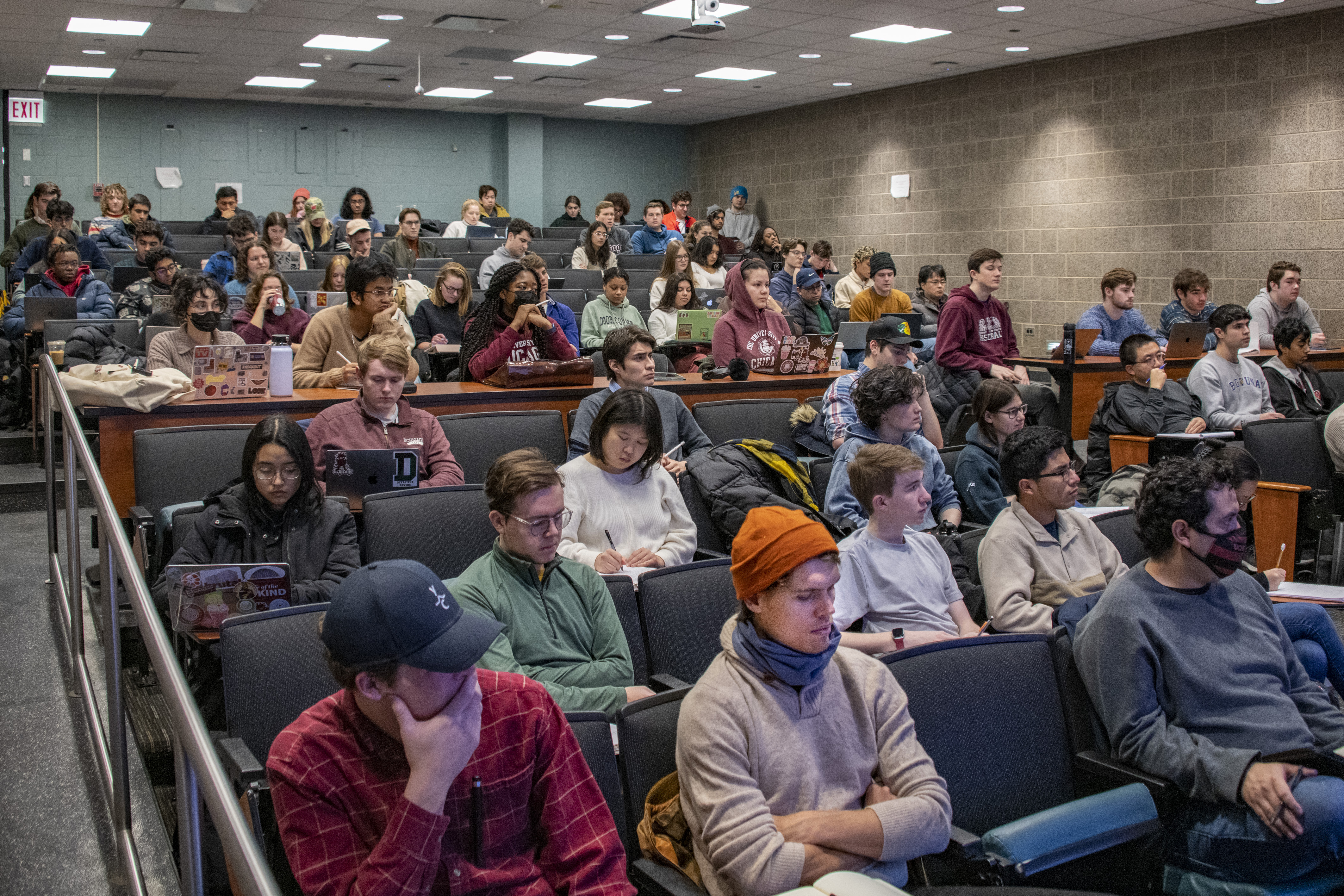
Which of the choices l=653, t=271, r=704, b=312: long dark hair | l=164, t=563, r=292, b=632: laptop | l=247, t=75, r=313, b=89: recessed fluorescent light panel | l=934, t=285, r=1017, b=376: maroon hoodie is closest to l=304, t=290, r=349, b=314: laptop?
l=653, t=271, r=704, b=312: long dark hair

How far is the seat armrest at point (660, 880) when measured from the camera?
1.63m

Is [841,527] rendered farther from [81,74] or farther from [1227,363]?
[81,74]

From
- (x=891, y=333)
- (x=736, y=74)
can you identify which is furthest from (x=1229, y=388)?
(x=736, y=74)

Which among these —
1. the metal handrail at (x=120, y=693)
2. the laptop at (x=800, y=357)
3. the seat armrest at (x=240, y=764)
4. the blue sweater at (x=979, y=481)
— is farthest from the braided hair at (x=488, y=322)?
the seat armrest at (x=240, y=764)

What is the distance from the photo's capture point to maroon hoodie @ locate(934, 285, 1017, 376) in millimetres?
5609

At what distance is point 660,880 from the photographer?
5.42ft

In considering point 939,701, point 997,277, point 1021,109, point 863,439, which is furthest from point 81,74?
point 939,701

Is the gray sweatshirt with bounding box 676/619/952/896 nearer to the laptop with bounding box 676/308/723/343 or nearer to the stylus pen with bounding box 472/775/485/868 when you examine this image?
the stylus pen with bounding box 472/775/485/868

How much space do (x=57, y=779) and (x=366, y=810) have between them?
66.4 inches

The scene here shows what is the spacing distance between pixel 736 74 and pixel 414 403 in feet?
28.5

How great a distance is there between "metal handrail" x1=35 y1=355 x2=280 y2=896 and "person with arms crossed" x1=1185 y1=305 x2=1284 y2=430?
5066mm

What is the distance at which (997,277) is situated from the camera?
5762 mm

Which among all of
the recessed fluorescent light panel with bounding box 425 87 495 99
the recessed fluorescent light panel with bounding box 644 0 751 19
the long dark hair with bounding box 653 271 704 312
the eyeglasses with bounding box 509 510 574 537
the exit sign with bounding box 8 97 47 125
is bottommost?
the eyeglasses with bounding box 509 510 574 537

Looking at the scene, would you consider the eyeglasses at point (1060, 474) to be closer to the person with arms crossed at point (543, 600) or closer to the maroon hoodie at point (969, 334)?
the person with arms crossed at point (543, 600)
